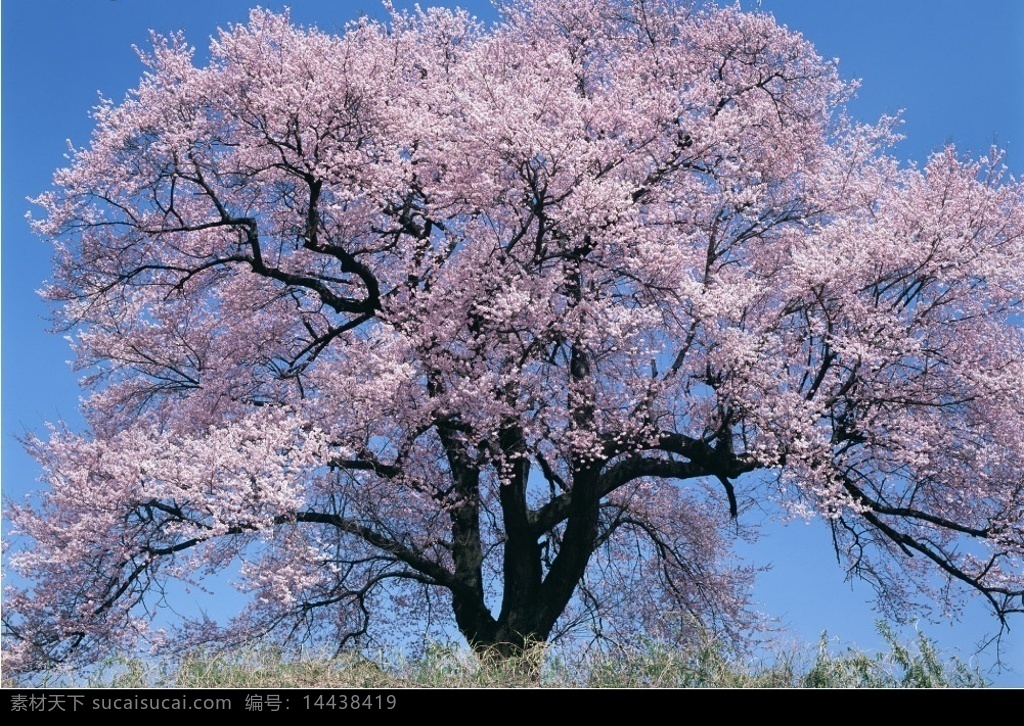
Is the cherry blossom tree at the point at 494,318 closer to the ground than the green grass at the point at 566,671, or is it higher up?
higher up

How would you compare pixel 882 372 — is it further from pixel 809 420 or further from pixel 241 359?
pixel 241 359

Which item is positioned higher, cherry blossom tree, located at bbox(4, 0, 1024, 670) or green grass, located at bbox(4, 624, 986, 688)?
cherry blossom tree, located at bbox(4, 0, 1024, 670)

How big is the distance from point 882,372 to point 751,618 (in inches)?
201

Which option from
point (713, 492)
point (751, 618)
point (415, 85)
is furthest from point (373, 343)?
point (751, 618)

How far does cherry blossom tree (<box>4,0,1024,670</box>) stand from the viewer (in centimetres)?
1229

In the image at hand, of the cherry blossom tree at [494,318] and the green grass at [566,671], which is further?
the cherry blossom tree at [494,318]

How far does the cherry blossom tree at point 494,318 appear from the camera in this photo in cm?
1229

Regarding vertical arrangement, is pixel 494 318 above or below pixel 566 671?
above

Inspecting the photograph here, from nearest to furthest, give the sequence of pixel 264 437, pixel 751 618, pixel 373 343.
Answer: pixel 264 437 → pixel 373 343 → pixel 751 618

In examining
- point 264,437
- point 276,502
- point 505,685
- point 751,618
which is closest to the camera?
point 505,685

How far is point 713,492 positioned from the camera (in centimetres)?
1600

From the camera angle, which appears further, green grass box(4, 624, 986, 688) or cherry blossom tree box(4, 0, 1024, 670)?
cherry blossom tree box(4, 0, 1024, 670)

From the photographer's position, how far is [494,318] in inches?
483
